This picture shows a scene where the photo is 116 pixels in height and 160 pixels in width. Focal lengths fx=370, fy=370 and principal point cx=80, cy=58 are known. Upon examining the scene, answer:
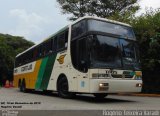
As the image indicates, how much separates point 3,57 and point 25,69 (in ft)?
82.4

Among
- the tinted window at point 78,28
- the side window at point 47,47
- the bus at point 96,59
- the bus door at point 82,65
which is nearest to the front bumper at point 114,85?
the bus at point 96,59

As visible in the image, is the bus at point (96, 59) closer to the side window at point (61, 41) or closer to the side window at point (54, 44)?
the side window at point (61, 41)

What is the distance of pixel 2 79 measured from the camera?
51.1 meters

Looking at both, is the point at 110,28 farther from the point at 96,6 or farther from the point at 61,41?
the point at 96,6

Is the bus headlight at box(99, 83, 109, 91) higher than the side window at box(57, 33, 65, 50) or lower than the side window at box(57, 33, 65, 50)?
lower

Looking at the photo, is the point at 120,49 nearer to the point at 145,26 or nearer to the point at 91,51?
the point at 91,51

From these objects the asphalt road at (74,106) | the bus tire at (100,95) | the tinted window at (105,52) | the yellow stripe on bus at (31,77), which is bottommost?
the asphalt road at (74,106)

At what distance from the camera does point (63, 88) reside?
16984 millimetres

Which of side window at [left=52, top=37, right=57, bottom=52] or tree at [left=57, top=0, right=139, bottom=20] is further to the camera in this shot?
tree at [left=57, top=0, right=139, bottom=20]

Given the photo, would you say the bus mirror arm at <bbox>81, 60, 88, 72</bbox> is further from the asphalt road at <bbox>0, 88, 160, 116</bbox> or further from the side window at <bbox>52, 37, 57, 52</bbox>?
the side window at <bbox>52, 37, 57, 52</bbox>

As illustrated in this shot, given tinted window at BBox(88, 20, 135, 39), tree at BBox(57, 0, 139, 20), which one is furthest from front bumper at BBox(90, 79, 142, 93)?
tree at BBox(57, 0, 139, 20)

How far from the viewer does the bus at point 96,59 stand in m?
14.1

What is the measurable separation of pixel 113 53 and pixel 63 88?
3582mm

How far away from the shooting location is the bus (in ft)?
46.2
